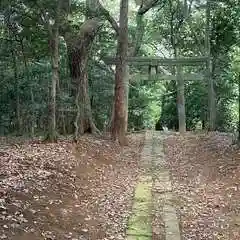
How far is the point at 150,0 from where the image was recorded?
19641 mm

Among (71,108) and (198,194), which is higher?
(71,108)

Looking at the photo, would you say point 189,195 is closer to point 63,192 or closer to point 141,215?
point 141,215

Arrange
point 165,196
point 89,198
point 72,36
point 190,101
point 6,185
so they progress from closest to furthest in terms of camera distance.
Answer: point 6,185 → point 89,198 → point 165,196 → point 72,36 → point 190,101

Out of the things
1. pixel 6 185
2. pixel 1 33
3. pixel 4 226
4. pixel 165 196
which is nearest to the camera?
pixel 4 226

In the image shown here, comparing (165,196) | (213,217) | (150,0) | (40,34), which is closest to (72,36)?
(40,34)

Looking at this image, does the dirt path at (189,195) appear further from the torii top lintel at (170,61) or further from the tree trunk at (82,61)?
the torii top lintel at (170,61)

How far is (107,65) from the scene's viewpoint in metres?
21.3

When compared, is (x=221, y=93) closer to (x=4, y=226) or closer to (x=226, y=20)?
(x=226, y=20)

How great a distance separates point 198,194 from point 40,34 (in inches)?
371

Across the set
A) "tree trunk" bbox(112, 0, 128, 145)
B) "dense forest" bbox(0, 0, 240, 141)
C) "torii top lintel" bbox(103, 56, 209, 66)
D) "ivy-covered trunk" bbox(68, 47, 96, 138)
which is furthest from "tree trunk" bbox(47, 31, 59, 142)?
"torii top lintel" bbox(103, 56, 209, 66)

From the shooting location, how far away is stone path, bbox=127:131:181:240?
25.0ft

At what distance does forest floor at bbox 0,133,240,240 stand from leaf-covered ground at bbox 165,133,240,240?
2 centimetres

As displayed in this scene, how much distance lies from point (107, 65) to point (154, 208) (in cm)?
1309

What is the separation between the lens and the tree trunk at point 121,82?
16031mm
